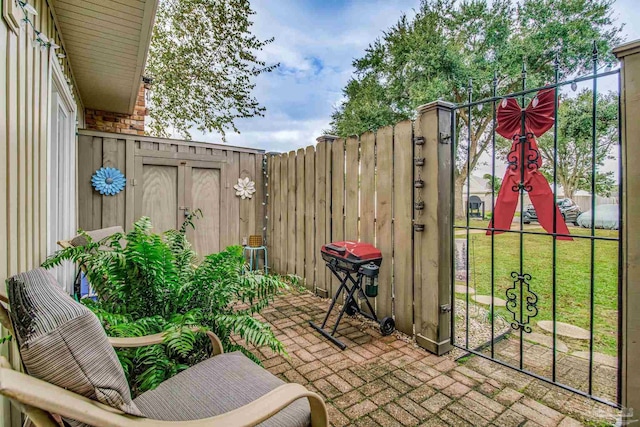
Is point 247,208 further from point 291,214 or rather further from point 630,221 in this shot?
point 630,221

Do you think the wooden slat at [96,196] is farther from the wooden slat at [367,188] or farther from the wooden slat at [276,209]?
the wooden slat at [367,188]

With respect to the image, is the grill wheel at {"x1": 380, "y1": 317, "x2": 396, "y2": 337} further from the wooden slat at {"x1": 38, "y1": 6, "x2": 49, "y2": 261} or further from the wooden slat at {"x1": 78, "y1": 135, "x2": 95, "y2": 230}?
the wooden slat at {"x1": 78, "y1": 135, "x2": 95, "y2": 230}

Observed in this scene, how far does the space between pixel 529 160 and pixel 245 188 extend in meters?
4.29

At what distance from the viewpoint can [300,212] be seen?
441 cm

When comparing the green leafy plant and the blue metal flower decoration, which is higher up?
the blue metal flower decoration

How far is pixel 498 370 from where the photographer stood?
221 cm

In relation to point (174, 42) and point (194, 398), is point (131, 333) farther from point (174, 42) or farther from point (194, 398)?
point (174, 42)

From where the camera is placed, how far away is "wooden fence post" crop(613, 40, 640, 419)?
154 cm

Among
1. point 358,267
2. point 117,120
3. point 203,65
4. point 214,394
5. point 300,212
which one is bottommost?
point 214,394

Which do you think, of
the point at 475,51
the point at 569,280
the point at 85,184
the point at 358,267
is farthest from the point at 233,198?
the point at 475,51

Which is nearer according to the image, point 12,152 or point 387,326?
point 12,152

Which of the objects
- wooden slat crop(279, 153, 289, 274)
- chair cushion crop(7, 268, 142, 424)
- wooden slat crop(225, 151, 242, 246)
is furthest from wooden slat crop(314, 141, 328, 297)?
chair cushion crop(7, 268, 142, 424)

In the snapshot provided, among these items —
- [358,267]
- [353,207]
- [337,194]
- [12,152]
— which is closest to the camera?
[12,152]

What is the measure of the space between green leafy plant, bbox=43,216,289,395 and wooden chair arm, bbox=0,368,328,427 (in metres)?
0.54
